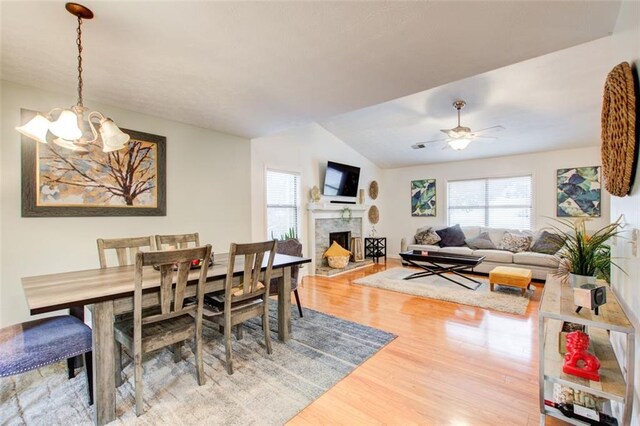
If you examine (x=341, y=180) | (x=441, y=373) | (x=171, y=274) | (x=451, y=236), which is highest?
(x=341, y=180)

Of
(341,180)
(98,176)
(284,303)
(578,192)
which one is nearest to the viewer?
(284,303)

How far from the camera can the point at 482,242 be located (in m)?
5.82

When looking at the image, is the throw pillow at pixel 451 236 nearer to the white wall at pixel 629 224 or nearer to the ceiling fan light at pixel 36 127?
the white wall at pixel 629 224

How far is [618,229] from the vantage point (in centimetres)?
177

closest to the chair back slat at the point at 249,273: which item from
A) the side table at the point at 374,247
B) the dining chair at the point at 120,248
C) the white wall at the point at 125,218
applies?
the dining chair at the point at 120,248

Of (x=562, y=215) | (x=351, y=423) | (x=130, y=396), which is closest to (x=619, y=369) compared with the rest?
(x=351, y=423)

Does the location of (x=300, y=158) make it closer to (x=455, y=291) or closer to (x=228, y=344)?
(x=455, y=291)

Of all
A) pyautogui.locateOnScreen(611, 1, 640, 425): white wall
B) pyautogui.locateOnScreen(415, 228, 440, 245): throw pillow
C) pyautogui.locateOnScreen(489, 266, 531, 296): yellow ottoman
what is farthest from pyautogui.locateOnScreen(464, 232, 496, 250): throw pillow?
pyautogui.locateOnScreen(611, 1, 640, 425): white wall

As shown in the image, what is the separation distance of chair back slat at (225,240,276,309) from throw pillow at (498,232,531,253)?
16.5 feet

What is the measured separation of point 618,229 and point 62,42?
3.74 m

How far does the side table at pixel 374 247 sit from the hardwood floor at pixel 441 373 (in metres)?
3.15

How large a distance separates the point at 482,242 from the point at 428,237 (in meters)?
1.06

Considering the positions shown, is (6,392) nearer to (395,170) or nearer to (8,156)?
(8,156)

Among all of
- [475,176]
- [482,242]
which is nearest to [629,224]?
[482,242]
